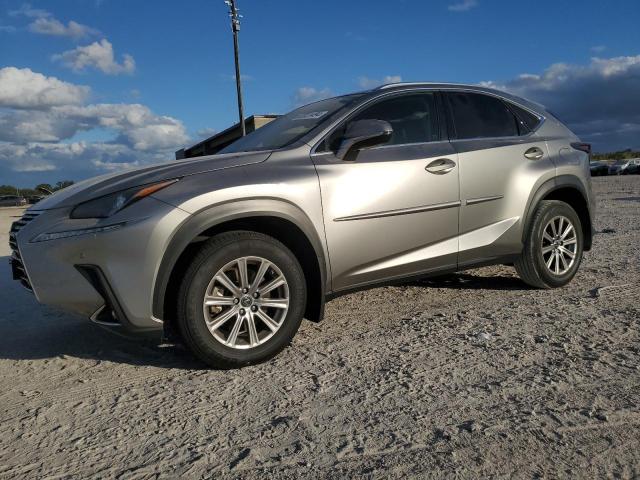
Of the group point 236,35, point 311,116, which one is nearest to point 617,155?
point 236,35

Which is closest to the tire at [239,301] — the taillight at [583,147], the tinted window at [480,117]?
the tinted window at [480,117]

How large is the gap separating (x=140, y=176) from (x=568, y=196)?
3923 mm

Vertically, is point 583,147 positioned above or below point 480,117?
below

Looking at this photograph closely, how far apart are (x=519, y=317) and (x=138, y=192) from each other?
2854 mm

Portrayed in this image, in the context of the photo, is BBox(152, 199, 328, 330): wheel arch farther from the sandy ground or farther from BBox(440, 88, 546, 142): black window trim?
BBox(440, 88, 546, 142): black window trim

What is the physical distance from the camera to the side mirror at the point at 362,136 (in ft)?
12.1

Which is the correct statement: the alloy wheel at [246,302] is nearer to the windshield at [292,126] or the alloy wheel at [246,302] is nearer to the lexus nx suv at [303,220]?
the lexus nx suv at [303,220]

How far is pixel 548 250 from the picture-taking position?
4.88m

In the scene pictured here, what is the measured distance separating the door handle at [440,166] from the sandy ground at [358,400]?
1.12m

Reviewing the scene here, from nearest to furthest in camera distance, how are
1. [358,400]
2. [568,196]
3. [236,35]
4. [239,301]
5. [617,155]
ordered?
[358,400] → [239,301] → [568,196] → [236,35] → [617,155]

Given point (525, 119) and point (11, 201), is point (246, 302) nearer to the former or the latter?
point (525, 119)

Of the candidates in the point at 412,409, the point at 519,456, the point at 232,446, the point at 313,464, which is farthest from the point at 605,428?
the point at 232,446

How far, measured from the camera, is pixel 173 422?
2660 millimetres

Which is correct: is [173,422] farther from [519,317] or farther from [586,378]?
[519,317]
